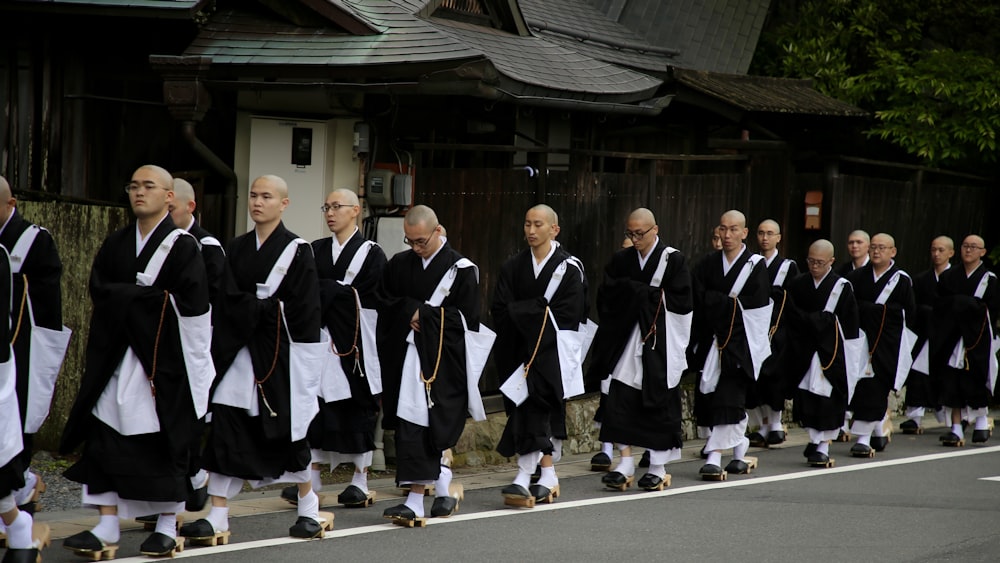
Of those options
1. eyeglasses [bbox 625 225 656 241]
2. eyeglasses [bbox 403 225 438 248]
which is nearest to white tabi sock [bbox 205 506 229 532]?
eyeglasses [bbox 403 225 438 248]

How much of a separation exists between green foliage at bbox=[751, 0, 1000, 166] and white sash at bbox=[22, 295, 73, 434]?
12479 mm

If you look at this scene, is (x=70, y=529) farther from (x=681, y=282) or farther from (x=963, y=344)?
(x=963, y=344)

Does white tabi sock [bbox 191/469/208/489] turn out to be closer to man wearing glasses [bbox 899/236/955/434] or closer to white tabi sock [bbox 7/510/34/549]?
white tabi sock [bbox 7/510/34/549]

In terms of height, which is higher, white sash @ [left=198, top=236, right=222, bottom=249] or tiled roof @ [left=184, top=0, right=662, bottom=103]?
tiled roof @ [left=184, top=0, right=662, bottom=103]

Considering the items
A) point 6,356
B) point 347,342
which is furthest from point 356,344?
point 6,356

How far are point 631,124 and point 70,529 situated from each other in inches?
362

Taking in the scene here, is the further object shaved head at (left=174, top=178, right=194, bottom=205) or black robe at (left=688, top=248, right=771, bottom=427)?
black robe at (left=688, top=248, right=771, bottom=427)

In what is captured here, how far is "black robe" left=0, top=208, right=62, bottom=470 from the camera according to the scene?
697 cm

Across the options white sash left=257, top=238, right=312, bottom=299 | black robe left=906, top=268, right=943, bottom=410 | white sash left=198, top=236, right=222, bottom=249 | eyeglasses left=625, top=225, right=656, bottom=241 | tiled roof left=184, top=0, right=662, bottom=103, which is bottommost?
black robe left=906, top=268, right=943, bottom=410

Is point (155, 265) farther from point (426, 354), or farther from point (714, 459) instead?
point (714, 459)

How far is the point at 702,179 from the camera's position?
14.5 meters

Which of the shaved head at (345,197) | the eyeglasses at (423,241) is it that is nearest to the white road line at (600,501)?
the eyeglasses at (423,241)

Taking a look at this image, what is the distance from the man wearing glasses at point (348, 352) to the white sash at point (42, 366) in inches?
80.9

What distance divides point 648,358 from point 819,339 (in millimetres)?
2565
